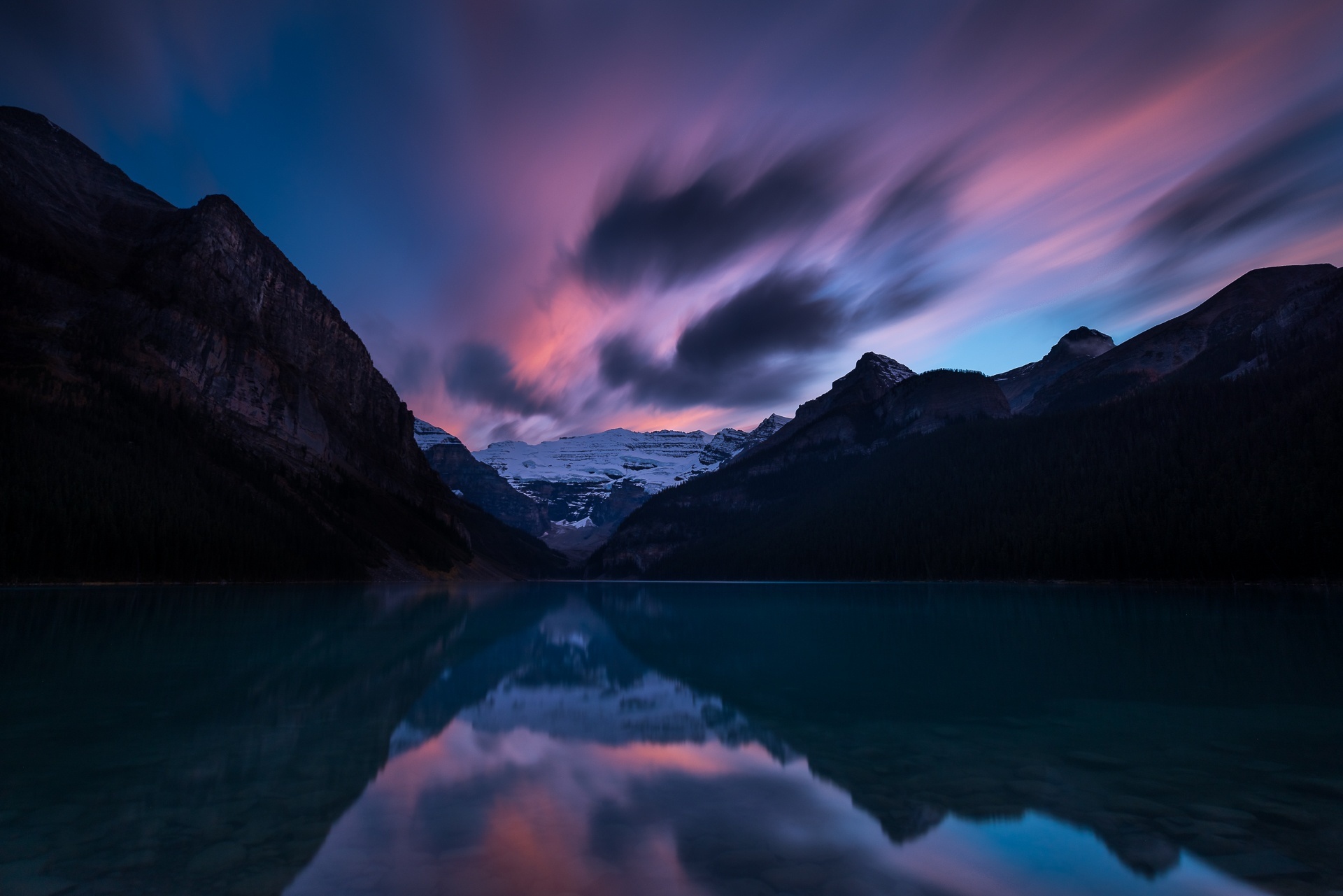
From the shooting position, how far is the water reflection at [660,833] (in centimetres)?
850

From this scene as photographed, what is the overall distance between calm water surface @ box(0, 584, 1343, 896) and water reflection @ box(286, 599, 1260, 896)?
6 cm

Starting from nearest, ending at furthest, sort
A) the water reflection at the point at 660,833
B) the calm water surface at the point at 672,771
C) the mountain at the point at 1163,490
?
the water reflection at the point at 660,833, the calm water surface at the point at 672,771, the mountain at the point at 1163,490

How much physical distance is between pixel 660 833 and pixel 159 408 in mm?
163150

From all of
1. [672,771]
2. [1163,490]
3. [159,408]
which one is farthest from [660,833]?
[159,408]

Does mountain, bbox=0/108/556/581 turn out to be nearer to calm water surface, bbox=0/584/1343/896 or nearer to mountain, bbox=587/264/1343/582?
calm water surface, bbox=0/584/1343/896

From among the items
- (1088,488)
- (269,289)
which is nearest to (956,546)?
(1088,488)

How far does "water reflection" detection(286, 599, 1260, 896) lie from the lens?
8500mm

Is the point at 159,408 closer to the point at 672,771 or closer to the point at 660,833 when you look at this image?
the point at 672,771

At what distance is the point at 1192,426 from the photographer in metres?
135

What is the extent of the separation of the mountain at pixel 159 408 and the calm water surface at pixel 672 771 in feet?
275

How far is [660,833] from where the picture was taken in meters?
10.4

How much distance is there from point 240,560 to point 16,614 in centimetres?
7288

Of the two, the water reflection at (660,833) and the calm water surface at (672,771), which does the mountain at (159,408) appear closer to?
the calm water surface at (672,771)

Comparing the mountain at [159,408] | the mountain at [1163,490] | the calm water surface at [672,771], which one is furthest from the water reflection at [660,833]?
the mountain at [1163,490]
